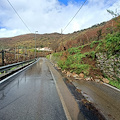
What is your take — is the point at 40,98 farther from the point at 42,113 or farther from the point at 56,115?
the point at 56,115

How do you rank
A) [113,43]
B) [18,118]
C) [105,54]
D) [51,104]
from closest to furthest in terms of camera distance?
[18,118] → [51,104] → [113,43] → [105,54]

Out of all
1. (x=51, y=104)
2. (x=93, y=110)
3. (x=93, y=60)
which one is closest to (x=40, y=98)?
(x=51, y=104)

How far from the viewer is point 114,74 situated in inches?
227

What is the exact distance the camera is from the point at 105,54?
6805 millimetres

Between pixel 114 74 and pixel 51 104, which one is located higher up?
pixel 114 74

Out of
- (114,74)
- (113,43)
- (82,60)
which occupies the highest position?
(113,43)

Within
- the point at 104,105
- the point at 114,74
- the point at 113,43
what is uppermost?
the point at 113,43

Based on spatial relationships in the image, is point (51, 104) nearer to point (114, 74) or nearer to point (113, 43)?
point (114, 74)

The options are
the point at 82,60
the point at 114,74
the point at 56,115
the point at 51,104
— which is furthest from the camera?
the point at 82,60

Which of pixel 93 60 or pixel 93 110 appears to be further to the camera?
pixel 93 60

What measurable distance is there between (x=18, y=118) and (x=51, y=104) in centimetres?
108

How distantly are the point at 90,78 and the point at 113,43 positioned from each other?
2849 mm

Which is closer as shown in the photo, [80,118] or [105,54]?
[80,118]

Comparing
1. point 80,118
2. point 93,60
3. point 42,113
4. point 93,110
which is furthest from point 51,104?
point 93,60
